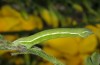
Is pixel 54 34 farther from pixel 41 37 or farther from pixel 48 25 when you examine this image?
pixel 48 25

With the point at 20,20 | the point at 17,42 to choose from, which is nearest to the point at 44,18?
the point at 20,20

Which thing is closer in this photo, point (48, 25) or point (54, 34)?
point (54, 34)

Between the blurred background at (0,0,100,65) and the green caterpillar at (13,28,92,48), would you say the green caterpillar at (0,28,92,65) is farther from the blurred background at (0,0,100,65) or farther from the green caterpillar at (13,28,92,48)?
the blurred background at (0,0,100,65)

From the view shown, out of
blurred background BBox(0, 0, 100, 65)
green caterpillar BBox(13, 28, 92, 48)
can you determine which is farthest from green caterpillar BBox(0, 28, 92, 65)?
blurred background BBox(0, 0, 100, 65)

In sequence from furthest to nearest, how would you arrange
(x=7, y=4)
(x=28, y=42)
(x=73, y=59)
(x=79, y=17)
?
(x=79, y=17)
(x=7, y=4)
(x=73, y=59)
(x=28, y=42)

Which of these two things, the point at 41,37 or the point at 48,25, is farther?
the point at 48,25

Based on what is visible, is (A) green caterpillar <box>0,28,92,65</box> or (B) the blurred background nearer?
(A) green caterpillar <box>0,28,92,65</box>

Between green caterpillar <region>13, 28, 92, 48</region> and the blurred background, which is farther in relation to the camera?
the blurred background

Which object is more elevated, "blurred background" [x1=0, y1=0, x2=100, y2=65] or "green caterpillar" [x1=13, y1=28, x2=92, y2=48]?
"green caterpillar" [x1=13, y1=28, x2=92, y2=48]

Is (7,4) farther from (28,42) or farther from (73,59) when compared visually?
(28,42)

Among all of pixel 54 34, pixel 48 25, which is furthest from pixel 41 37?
pixel 48 25
